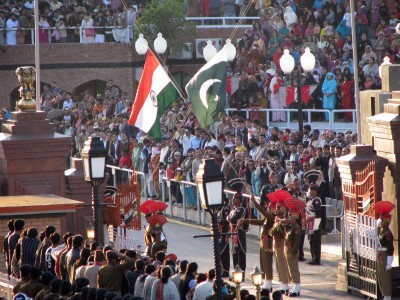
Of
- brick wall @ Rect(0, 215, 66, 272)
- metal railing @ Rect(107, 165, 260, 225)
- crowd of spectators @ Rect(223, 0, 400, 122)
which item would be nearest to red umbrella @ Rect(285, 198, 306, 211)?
brick wall @ Rect(0, 215, 66, 272)

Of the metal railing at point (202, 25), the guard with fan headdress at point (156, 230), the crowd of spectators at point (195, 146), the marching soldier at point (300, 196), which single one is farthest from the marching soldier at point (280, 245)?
the metal railing at point (202, 25)

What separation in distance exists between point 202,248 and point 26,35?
21346 millimetres

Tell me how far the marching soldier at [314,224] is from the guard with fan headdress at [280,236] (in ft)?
7.02

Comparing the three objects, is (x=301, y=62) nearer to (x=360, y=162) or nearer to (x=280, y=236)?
(x=280, y=236)

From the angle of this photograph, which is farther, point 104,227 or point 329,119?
point 329,119

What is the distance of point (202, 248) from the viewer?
2922 centimetres

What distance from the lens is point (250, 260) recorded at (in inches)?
1086

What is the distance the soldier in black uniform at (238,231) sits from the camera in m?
25.5

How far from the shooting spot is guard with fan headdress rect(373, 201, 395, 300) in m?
22.6

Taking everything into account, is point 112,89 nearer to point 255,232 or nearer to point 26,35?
point 26,35

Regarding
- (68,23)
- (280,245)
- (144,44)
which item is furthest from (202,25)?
(280,245)

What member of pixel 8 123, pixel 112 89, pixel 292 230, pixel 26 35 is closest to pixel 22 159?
pixel 8 123

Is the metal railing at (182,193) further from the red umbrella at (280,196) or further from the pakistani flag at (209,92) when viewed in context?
the red umbrella at (280,196)

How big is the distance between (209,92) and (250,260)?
3.69 metres
